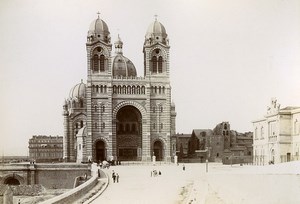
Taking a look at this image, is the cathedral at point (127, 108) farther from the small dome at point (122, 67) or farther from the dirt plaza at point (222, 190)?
the dirt plaza at point (222, 190)

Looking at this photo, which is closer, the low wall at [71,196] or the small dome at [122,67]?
the low wall at [71,196]

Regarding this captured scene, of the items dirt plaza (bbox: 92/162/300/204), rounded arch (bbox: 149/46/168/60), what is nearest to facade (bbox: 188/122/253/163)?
rounded arch (bbox: 149/46/168/60)

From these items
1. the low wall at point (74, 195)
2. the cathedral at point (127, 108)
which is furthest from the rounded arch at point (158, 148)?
the low wall at point (74, 195)

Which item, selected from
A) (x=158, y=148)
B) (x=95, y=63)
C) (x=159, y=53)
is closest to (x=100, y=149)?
(x=158, y=148)

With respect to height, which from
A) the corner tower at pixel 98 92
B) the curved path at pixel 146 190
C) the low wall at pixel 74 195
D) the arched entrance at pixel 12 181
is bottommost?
the arched entrance at pixel 12 181

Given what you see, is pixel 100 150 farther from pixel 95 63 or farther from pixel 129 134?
pixel 95 63

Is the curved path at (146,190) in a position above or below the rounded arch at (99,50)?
below

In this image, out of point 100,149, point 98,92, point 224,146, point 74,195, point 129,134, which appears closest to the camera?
point 74,195

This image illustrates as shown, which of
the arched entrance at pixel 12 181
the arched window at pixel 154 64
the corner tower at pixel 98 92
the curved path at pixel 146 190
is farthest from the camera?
the arched window at pixel 154 64
